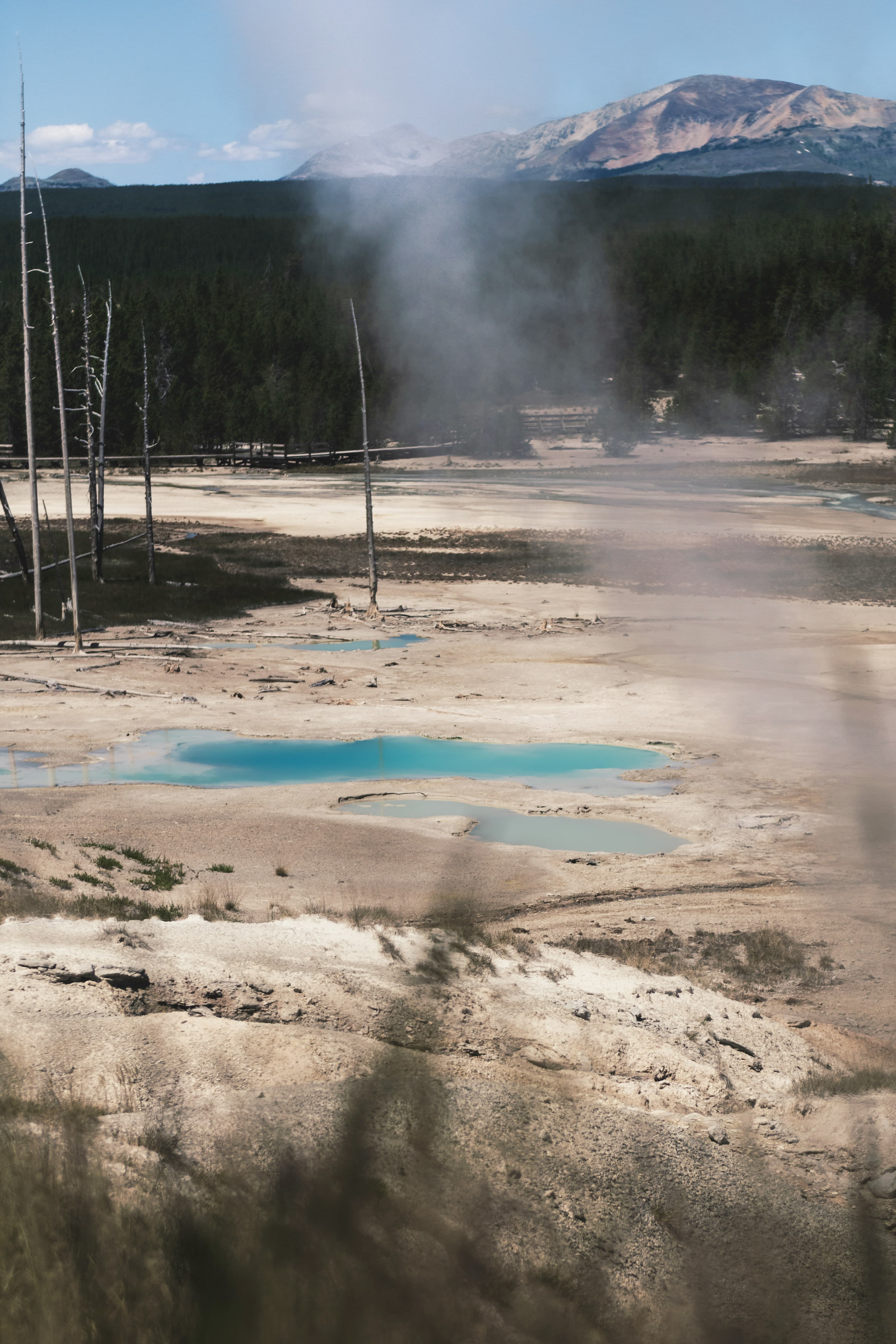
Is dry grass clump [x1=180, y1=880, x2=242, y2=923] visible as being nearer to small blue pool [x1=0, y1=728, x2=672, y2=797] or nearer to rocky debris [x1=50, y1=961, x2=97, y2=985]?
rocky debris [x1=50, y1=961, x2=97, y2=985]

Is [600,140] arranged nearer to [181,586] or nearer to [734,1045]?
[181,586]

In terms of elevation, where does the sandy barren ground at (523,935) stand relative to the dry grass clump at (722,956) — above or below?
above

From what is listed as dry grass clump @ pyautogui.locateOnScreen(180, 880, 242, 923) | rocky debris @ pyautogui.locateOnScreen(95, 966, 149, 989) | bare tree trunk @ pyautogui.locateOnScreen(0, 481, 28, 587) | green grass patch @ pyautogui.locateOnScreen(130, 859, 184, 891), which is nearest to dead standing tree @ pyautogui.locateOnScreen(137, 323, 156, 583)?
bare tree trunk @ pyautogui.locateOnScreen(0, 481, 28, 587)

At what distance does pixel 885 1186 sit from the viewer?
472 centimetres

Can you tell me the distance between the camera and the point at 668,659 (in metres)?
19.7

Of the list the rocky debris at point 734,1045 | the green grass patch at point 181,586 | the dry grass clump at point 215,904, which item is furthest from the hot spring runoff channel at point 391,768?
the green grass patch at point 181,586

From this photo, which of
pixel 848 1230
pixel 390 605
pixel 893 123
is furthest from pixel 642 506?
pixel 848 1230

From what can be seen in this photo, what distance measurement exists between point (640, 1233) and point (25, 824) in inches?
295

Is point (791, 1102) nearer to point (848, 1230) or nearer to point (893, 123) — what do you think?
point (848, 1230)

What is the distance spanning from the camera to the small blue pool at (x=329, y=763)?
12758 mm

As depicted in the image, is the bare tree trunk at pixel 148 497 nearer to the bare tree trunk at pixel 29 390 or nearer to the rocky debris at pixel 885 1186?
the bare tree trunk at pixel 29 390

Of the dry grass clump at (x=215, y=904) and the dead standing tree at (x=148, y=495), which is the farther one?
the dead standing tree at (x=148, y=495)

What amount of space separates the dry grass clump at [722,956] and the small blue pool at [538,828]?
6.88ft

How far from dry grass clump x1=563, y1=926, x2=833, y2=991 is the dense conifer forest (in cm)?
1567
